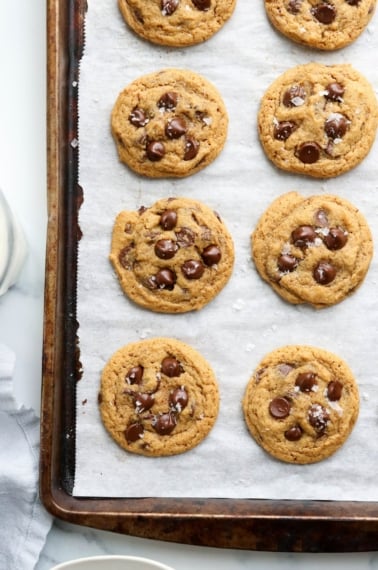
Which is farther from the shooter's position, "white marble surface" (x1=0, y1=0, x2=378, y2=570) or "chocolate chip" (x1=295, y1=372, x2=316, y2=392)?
"white marble surface" (x1=0, y1=0, x2=378, y2=570)

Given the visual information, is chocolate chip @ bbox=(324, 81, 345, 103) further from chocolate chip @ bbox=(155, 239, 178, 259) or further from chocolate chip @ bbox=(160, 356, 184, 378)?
chocolate chip @ bbox=(160, 356, 184, 378)

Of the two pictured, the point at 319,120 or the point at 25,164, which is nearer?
the point at 319,120

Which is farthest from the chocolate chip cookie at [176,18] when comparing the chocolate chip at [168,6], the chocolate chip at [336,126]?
the chocolate chip at [336,126]

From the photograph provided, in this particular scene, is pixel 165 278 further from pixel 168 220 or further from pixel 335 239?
pixel 335 239

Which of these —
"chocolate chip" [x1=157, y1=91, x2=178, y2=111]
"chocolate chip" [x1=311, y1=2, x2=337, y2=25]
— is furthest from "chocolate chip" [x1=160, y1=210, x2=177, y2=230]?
"chocolate chip" [x1=311, y1=2, x2=337, y2=25]

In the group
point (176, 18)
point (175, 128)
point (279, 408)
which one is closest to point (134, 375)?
point (279, 408)

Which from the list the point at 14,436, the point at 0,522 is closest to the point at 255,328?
the point at 14,436

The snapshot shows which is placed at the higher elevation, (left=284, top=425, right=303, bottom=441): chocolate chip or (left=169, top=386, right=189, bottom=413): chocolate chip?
(left=169, top=386, right=189, bottom=413): chocolate chip
